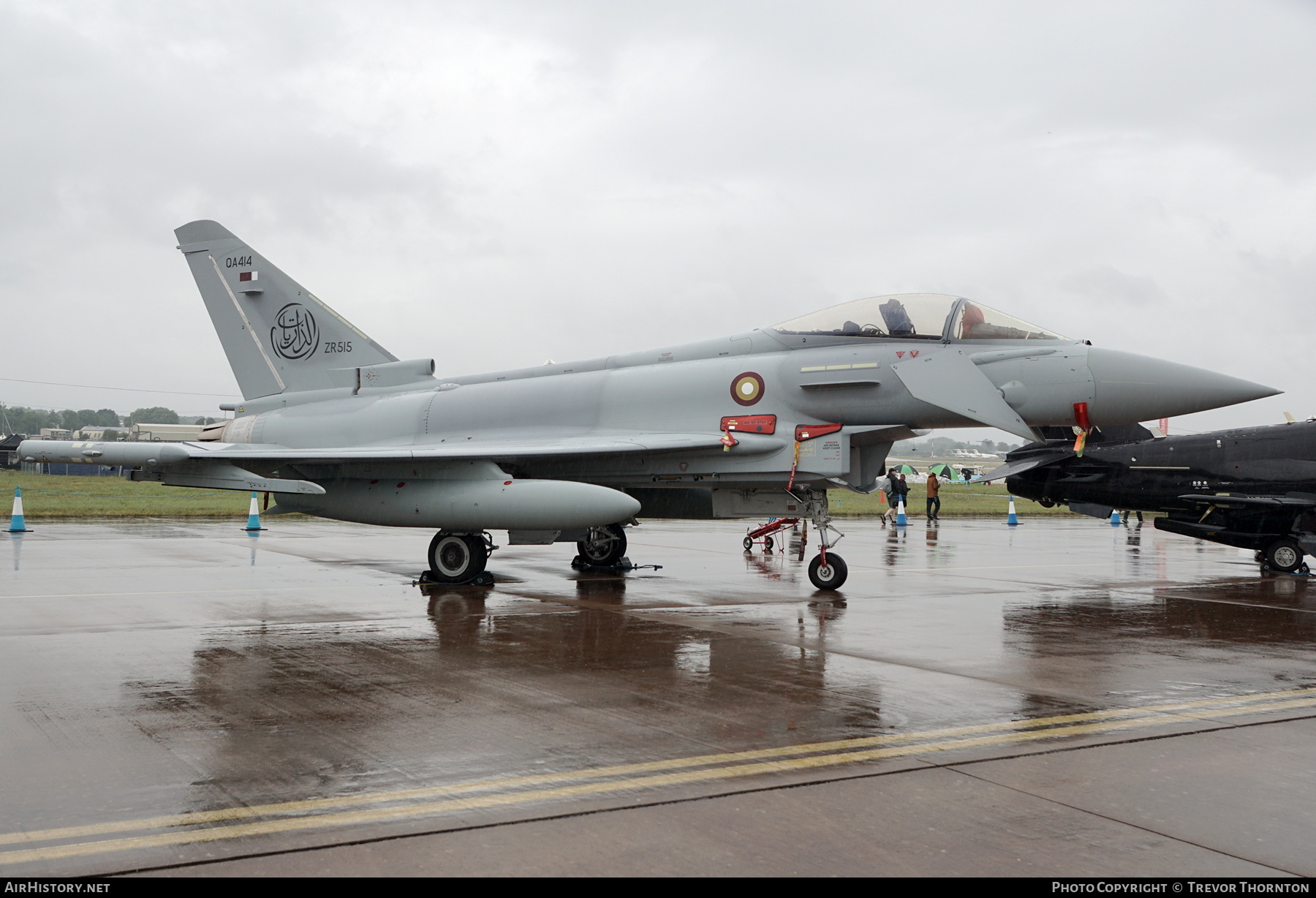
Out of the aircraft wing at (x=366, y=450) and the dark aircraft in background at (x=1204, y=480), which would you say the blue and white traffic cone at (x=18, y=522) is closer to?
the aircraft wing at (x=366, y=450)

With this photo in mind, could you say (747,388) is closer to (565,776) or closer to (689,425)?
(689,425)

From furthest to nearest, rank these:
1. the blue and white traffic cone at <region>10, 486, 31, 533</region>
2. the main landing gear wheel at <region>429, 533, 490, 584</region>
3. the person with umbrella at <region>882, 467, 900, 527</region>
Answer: the person with umbrella at <region>882, 467, 900, 527</region> < the blue and white traffic cone at <region>10, 486, 31, 533</region> < the main landing gear wheel at <region>429, 533, 490, 584</region>

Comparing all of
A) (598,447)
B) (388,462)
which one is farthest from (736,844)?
(388,462)

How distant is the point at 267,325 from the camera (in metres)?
13.4

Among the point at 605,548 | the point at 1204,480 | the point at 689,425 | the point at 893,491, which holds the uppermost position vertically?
the point at 689,425

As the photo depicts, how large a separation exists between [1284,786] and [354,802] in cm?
367

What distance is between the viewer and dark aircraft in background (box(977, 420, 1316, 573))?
1353 centimetres

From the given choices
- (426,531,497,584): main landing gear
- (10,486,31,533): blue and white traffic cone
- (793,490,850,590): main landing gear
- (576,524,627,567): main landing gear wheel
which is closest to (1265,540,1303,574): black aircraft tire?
(793,490,850,590): main landing gear

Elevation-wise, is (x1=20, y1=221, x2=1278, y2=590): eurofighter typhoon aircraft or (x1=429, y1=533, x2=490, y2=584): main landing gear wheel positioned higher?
(x1=20, y1=221, x2=1278, y2=590): eurofighter typhoon aircraft

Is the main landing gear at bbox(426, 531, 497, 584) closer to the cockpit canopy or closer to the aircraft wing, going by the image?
the aircraft wing

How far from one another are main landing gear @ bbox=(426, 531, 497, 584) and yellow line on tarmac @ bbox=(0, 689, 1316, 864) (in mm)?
7032

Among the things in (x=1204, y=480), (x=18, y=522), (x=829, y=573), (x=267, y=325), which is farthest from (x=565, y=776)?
(x=18, y=522)

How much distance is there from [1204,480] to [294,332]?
40.4 feet

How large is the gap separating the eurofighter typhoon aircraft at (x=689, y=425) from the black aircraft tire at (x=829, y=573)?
2 centimetres
